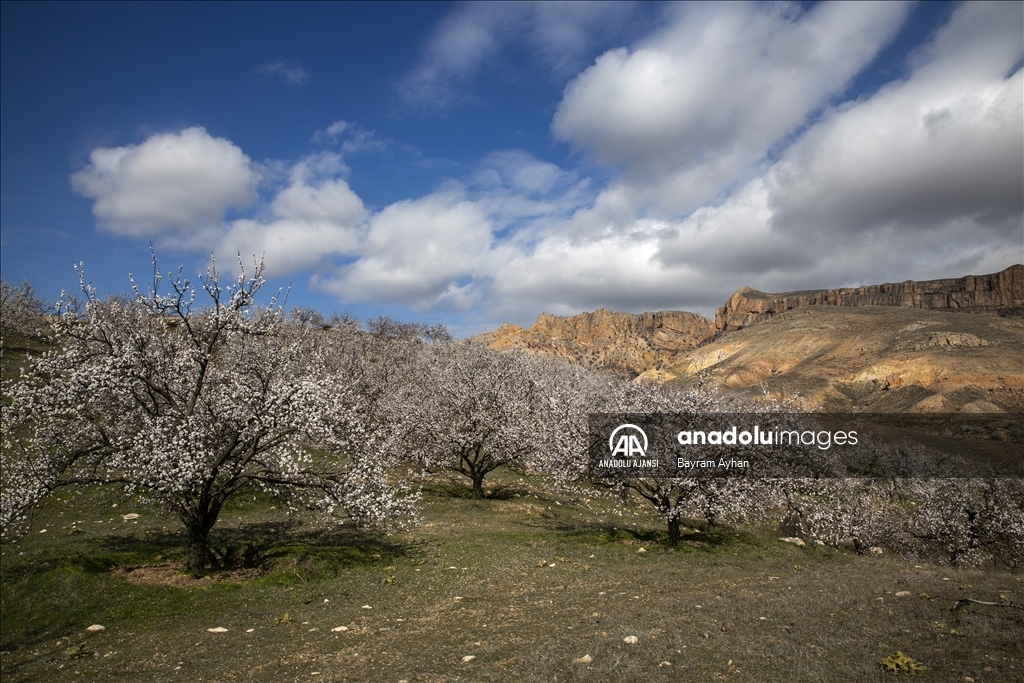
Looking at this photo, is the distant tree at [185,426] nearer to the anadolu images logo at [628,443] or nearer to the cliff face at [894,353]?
the anadolu images logo at [628,443]

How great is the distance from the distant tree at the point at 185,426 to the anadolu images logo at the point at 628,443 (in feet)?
27.5

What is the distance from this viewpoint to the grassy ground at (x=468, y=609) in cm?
861

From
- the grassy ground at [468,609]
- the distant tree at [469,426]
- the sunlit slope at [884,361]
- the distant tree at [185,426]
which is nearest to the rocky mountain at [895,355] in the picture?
the sunlit slope at [884,361]

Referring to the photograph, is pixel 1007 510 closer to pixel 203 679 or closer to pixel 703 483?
pixel 703 483

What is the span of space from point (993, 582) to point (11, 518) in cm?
2417

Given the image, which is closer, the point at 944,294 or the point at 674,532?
the point at 674,532

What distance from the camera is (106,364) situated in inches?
523

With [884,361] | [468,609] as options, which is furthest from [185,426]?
[884,361]

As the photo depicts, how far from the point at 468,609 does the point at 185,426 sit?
26.4 ft

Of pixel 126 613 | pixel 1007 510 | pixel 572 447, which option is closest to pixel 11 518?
pixel 126 613

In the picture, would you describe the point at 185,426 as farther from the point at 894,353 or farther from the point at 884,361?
the point at 894,353

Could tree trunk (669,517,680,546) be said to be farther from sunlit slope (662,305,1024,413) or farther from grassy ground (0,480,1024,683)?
sunlit slope (662,305,1024,413)

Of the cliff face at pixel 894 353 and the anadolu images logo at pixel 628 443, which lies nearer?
the anadolu images logo at pixel 628 443

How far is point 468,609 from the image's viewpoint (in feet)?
40.6
